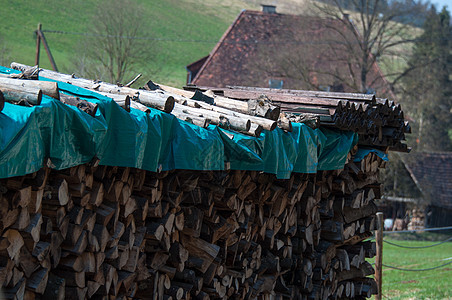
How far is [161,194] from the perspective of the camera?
4812 millimetres

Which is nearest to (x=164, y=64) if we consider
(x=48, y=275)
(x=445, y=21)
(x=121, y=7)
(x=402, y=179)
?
(x=121, y=7)

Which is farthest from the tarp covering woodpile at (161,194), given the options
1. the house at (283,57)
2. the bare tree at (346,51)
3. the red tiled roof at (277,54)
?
the red tiled roof at (277,54)

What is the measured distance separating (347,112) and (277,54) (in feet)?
83.9

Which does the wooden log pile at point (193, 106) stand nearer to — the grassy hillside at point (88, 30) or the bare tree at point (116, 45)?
the bare tree at point (116, 45)

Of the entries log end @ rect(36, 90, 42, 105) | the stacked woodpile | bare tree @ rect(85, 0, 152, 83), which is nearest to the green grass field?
the stacked woodpile

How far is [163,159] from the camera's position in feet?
14.9

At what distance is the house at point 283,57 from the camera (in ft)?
97.8

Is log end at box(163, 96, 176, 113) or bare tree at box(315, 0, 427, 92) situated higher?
bare tree at box(315, 0, 427, 92)

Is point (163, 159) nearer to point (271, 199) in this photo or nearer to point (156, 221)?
point (156, 221)

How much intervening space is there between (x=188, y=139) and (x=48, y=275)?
1402 millimetres

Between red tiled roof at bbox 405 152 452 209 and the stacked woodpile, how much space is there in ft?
84.7

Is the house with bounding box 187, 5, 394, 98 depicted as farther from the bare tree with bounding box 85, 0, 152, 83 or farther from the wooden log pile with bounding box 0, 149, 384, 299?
the wooden log pile with bounding box 0, 149, 384, 299

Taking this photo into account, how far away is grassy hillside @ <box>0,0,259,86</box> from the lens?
37.6 m

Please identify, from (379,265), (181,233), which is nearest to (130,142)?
(181,233)
